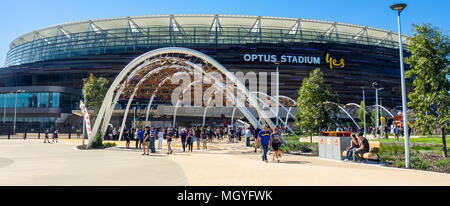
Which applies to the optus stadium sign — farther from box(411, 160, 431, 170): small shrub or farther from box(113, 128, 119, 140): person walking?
box(411, 160, 431, 170): small shrub

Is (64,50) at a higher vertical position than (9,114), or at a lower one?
higher

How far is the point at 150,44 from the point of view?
62062 millimetres

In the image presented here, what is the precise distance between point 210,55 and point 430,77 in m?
47.8

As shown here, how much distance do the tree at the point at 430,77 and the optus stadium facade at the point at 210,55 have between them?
4546cm

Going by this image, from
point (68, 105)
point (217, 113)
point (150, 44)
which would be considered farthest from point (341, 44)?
point (68, 105)

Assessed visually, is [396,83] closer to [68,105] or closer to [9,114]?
[68,105]

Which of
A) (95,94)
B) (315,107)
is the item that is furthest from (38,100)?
(315,107)

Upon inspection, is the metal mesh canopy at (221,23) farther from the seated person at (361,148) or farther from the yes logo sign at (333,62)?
the seated person at (361,148)

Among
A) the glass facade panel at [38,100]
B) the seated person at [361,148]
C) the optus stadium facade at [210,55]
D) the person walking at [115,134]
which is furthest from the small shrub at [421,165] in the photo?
the glass facade panel at [38,100]

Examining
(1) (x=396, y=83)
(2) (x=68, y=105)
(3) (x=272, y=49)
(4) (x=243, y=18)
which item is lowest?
(2) (x=68, y=105)

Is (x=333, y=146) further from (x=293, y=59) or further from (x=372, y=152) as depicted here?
(x=293, y=59)

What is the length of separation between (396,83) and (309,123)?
181ft

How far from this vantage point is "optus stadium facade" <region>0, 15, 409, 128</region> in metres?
59.0

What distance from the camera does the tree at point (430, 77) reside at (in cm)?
1238
